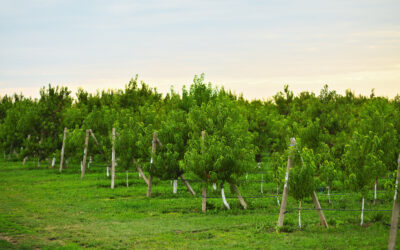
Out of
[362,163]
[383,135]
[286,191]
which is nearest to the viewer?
[286,191]

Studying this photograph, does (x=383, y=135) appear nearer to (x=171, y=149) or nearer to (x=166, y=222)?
(x=171, y=149)

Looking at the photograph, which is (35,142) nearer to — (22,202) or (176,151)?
(22,202)

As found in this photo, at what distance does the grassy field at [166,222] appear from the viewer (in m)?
13.2

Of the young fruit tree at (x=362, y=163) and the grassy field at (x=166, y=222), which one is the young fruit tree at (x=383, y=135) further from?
the grassy field at (x=166, y=222)

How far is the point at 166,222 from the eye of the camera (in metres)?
16.6

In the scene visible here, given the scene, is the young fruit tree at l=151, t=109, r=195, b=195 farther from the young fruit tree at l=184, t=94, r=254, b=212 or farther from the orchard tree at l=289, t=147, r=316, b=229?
the orchard tree at l=289, t=147, r=316, b=229

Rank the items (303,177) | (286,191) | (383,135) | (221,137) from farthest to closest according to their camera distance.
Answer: (383,135) → (221,137) → (286,191) → (303,177)

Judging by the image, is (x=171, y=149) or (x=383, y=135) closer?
(x=383, y=135)

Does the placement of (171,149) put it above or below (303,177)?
above

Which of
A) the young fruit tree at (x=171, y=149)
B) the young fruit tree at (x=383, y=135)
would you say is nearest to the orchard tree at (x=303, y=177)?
the young fruit tree at (x=383, y=135)

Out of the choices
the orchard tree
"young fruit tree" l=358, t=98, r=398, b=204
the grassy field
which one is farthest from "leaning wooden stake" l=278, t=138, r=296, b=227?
"young fruit tree" l=358, t=98, r=398, b=204

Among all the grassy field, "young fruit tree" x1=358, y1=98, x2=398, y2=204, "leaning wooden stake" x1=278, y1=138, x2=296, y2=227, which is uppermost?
"young fruit tree" x1=358, y1=98, x2=398, y2=204

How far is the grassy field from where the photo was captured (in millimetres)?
13250

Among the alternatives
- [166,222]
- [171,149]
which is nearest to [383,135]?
[171,149]
